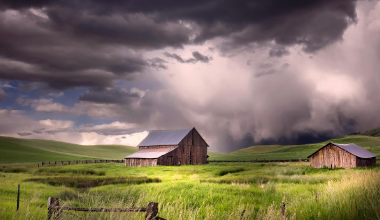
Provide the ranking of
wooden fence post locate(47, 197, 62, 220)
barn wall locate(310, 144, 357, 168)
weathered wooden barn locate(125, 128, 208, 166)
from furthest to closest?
1. weathered wooden barn locate(125, 128, 208, 166)
2. barn wall locate(310, 144, 357, 168)
3. wooden fence post locate(47, 197, 62, 220)

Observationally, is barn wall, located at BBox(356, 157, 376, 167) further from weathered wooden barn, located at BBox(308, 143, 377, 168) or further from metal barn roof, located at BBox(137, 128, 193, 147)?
metal barn roof, located at BBox(137, 128, 193, 147)

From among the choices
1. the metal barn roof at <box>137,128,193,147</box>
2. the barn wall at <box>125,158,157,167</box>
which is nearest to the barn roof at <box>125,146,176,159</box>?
the barn wall at <box>125,158,157,167</box>

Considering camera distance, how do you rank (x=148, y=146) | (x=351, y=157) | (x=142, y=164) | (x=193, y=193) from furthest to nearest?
(x=148, y=146) → (x=142, y=164) → (x=351, y=157) → (x=193, y=193)

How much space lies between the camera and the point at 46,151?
387 feet

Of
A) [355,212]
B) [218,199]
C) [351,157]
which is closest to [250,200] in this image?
[218,199]

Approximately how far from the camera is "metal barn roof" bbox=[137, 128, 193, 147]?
69.7 meters

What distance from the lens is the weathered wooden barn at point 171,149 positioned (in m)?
64.7

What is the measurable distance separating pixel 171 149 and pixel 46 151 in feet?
242

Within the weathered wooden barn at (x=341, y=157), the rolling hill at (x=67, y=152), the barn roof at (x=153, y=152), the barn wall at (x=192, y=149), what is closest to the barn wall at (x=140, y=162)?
the barn roof at (x=153, y=152)

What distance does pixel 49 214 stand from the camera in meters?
8.02

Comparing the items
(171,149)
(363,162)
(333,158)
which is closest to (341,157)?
(333,158)

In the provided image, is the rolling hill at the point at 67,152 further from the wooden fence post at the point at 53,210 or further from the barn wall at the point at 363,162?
the wooden fence post at the point at 53,210

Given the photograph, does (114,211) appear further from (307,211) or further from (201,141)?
(201,141)

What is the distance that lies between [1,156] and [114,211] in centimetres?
10328
